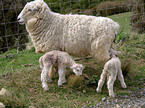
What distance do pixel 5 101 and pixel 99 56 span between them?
A: 7.93ft

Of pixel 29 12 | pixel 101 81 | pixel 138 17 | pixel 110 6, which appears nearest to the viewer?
pixel 101 81

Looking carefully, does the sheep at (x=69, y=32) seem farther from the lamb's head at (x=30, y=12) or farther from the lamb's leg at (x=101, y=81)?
the lamb's leg at (x=101, y=81)

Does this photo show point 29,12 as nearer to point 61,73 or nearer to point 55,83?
point 61,73

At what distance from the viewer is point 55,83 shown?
16.6 feet

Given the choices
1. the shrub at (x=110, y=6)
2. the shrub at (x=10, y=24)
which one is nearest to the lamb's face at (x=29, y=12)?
the shrub at (x=10, y=24)

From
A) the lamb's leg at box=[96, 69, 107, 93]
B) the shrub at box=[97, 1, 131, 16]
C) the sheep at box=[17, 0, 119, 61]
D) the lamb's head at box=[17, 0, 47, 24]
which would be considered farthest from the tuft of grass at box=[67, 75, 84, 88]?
the shrub at box=[97, 1, 131, 16]

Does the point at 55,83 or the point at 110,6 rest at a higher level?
the point at 110,6

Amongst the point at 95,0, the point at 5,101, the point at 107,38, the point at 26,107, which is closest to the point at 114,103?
the point at 107,38

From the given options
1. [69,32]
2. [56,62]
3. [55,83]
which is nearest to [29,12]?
[69,32]

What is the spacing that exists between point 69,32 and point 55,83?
4.58 ft

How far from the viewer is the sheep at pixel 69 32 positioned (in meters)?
4.70

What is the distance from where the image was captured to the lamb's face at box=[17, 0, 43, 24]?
4.79m

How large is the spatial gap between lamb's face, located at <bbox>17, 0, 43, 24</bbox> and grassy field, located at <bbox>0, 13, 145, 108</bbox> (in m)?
1.47

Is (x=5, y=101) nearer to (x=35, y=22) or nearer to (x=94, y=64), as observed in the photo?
(x=35, y=22)
